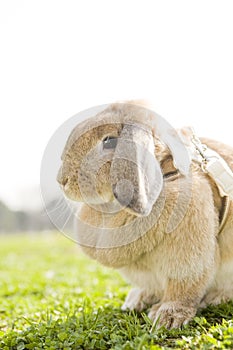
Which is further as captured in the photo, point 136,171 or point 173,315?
point 173,315

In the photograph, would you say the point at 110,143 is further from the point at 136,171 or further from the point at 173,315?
the point at 173,315

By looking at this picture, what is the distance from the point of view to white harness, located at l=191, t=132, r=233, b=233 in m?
3.18

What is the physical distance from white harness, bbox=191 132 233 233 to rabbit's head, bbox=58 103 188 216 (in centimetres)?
32

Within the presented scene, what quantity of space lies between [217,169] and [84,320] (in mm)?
1312

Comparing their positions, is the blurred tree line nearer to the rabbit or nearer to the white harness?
the rabbit

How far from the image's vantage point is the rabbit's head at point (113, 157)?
280 centimetres

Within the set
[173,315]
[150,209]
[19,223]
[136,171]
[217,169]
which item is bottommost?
[19,223]

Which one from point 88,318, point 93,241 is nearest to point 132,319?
point 88,318

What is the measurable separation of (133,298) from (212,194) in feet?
3.41

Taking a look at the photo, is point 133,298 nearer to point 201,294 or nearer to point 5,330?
point 201,294

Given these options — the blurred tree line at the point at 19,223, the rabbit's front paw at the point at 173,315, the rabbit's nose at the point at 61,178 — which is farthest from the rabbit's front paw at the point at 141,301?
the blurred tree line at the point at 19,223

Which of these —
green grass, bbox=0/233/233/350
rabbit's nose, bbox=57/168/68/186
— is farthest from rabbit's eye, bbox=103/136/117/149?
green grass, bbox=0/233/233/350

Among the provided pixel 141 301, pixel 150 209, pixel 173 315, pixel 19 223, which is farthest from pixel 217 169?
pixel 19 223

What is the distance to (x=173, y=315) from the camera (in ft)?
10.2
